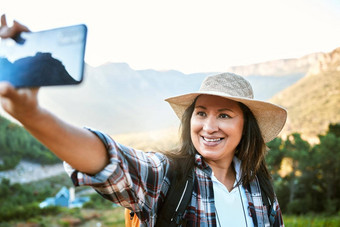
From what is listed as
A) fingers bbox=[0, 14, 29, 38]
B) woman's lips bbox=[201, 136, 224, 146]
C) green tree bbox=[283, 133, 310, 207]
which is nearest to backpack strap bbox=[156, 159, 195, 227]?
woman's lips bbox=[201, 136, 224, 146]

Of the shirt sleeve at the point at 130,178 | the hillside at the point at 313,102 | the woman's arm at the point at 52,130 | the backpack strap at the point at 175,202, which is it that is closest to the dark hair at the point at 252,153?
the backpack strap at the point at 175,202

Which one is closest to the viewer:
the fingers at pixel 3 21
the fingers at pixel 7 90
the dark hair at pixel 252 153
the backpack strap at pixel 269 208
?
the fingers at pixel 7 90

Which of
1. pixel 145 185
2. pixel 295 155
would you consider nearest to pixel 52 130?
pixel 145 185

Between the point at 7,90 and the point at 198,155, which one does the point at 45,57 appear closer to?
Result: the point at 7,90

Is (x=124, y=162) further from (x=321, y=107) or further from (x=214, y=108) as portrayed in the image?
(x=321, y=107)

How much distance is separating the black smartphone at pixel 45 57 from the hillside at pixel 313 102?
18118 millimetres

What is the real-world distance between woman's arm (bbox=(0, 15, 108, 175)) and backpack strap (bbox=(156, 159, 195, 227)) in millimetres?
390

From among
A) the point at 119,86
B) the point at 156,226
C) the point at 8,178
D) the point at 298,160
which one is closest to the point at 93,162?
the point at 156,226

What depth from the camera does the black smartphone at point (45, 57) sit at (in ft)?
2.02

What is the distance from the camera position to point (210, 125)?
1.40m

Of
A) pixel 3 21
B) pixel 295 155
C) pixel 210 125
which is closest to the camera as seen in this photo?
pixel 3 21

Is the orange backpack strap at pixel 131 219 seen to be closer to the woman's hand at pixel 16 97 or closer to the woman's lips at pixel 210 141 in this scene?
the woman's lips at pixel 210 141

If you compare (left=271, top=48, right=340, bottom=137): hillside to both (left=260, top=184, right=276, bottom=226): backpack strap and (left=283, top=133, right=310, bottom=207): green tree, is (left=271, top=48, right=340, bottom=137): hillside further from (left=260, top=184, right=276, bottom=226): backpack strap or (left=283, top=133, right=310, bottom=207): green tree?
(left=260, top=184, right=276, bottom=226): backpack strap

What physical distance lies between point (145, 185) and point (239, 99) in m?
0.68
